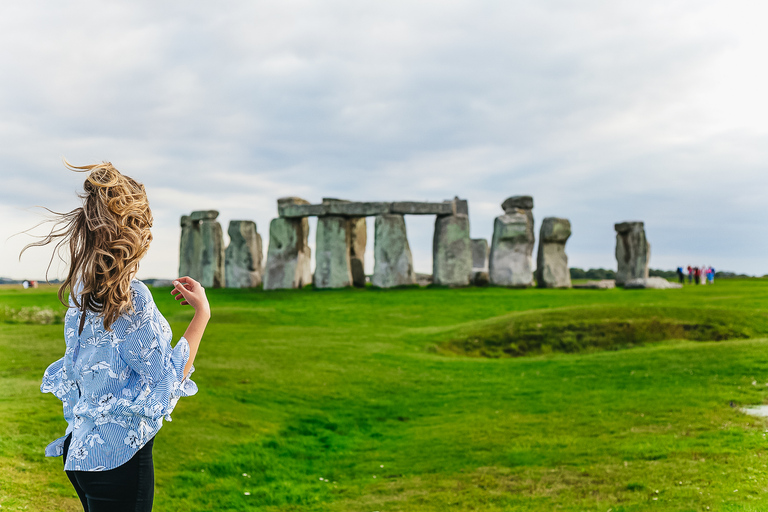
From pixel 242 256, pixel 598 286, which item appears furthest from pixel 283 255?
pixel 598 286

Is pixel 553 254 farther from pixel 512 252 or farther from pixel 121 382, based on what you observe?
pixel 121 382

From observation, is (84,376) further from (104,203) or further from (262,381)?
(262,381)

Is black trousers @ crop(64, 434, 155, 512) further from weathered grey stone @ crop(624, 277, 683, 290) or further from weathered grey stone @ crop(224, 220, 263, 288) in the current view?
weathered grey stone @ crop(224, 220, 263, 288)

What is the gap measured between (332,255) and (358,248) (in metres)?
4.15

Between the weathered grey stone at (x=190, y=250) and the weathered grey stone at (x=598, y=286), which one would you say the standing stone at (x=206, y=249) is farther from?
the weathered grey stone at (x=598, y=286)

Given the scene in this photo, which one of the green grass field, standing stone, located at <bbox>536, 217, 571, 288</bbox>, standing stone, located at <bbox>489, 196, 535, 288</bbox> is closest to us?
the green grass field

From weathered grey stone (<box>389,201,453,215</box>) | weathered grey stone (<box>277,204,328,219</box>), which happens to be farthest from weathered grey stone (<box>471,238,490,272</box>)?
weathered grey stone (<box>277,204,328,219</box>)

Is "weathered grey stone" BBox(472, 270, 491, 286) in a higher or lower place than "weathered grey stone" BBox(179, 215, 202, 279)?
lower

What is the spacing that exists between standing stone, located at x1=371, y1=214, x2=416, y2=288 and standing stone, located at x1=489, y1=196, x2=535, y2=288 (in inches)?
161

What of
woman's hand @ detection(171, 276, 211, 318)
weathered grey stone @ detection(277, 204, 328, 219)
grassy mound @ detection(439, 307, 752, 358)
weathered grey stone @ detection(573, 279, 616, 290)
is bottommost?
grassy mound @ detection(439, 307, 752, 358)

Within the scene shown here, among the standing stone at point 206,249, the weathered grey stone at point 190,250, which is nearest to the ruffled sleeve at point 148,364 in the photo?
the standing stone at point 206,249

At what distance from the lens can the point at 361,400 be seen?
12.5 metres

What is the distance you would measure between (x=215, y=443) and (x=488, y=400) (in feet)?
16.9

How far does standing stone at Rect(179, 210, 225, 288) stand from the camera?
114 feet
